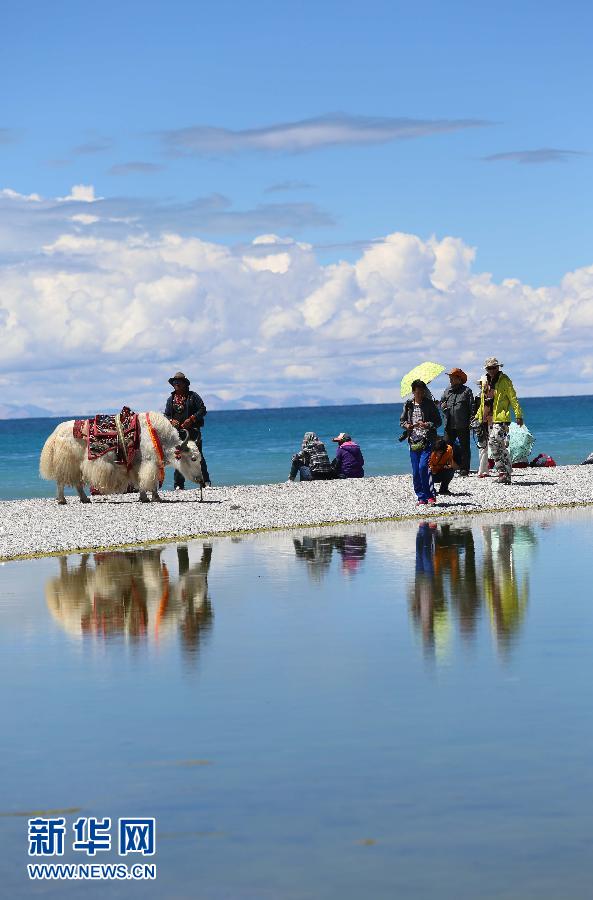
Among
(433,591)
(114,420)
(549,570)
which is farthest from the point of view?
(114,420)

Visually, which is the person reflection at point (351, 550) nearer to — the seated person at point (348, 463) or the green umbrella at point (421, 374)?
the green umbrella at point (421, 374)

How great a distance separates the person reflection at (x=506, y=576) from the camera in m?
10.6

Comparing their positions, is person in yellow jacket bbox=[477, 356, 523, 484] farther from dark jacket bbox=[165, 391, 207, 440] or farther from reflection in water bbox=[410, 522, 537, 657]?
reflection in water bbox=[410, 522, 537, 657]

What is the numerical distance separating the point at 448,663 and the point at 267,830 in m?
3.34

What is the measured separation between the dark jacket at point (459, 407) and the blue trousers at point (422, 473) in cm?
420

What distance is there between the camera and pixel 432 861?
562 cm

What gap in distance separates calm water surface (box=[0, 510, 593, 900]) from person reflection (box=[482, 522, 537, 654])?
6 centimetres

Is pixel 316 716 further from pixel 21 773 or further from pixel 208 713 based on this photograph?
pixel 21 773

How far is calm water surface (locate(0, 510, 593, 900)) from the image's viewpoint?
222 inches

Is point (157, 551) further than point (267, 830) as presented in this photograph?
Yes

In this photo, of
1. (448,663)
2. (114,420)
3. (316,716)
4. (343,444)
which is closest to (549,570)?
(448,663)

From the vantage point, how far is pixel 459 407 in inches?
1032

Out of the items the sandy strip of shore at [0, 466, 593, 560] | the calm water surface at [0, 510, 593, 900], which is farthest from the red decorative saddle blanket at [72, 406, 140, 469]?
the calm water surface at [0, 510, 593, 900]

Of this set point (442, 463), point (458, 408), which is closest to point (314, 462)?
point (458, 408)
